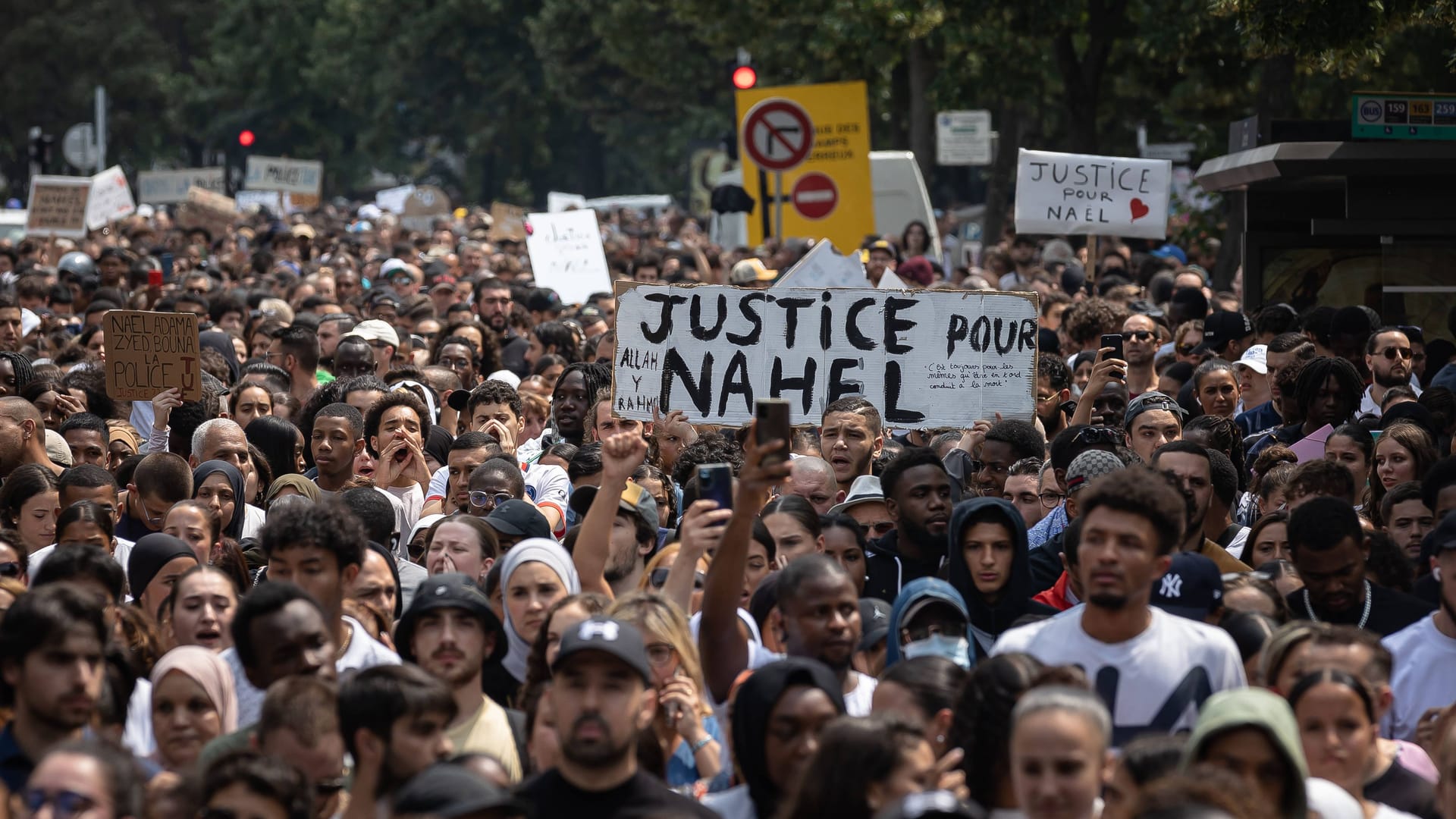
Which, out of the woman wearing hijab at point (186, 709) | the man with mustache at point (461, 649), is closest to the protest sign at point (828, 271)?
the man with mustache at point (461, 649)

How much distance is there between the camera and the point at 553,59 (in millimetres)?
54406

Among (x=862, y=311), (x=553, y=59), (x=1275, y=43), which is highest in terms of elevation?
(x=553, y=59)

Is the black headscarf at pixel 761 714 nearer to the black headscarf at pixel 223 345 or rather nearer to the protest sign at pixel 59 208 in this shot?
the black headscarf at pixel 223 345

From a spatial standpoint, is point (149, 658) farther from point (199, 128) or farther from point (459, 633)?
point (199, 128)

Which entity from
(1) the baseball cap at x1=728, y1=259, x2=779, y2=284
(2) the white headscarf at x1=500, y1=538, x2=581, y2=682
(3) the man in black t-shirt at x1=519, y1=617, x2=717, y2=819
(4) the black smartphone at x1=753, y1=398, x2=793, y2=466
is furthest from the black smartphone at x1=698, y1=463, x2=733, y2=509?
(1) the baseball cap at x1=728, y1=259, x2=779, y2=284

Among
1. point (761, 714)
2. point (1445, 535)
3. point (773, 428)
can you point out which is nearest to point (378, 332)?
point (773, 428)

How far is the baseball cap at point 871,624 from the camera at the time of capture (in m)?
6.18

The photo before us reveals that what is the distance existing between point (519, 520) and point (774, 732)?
2735 millimetres

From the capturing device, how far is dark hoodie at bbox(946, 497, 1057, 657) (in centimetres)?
647

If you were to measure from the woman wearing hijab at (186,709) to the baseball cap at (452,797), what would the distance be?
0.90 metres

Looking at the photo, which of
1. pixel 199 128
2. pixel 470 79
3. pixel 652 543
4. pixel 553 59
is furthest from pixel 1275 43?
pixel 199 128

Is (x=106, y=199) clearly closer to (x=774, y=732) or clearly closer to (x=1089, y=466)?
(x=1089, y=466)

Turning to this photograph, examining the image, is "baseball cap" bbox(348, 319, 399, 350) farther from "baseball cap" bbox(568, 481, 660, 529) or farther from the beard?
the beard

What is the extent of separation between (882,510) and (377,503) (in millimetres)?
1931
